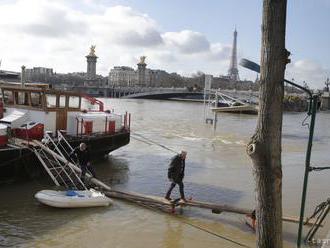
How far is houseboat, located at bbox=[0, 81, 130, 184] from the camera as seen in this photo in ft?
54.6

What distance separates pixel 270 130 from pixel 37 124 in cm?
1457

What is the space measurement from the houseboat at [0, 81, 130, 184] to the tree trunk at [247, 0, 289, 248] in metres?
12.1

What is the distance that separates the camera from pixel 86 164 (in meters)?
16.1

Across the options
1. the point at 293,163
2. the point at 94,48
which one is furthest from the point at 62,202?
the point at 94,48

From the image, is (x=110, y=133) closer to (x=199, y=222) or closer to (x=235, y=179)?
(x=235, y=179)

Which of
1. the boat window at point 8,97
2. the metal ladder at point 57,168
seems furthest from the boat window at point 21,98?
the metal ladder at point 57,168

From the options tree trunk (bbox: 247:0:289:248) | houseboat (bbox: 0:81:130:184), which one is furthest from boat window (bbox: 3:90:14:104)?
tree trunk (bbox: 247:0:289:248)

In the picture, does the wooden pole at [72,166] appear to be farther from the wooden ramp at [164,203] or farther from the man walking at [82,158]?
the man walking at [82,158]

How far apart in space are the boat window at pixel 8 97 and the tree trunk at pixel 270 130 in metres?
16.4

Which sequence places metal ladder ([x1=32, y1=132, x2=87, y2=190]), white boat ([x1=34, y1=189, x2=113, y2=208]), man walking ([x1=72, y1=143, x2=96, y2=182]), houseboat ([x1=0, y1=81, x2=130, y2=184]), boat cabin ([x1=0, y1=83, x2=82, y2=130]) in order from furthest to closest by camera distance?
boat cabin ([x1=0, y1=83, x2=82, y2=130]), houseboat ([x1=0, y1=81, x2=130, y2=184]), metal ladder ([x1=32, y1=132, x2=87, y2=190]), man walking ([x1=72, y1=143, x2=96, y2=182]), white boat ([x1=34, y1=189, x2=113, y2=208])

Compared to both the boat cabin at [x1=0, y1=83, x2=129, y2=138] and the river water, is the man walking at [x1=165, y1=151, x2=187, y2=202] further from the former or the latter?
the boat cabin at [x1=0, y1=83, x2=129, y2=138]

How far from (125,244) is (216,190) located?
7.03 meters

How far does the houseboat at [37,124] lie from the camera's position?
54.6ft

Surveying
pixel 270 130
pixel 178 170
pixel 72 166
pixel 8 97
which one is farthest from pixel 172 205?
pixel 8 97
